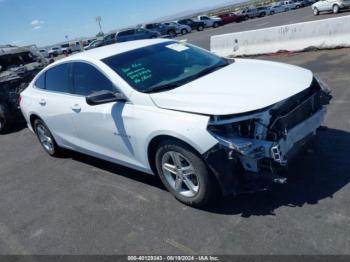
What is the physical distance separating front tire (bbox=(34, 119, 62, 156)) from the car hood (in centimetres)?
286

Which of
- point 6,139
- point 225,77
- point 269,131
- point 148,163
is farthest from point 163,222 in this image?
point 6,139

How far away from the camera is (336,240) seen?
295 cm

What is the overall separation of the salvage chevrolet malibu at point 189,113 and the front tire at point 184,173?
11 mm

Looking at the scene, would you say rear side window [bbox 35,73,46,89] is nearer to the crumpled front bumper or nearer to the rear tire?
the crumpled front bumper

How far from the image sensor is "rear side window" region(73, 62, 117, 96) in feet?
14.0

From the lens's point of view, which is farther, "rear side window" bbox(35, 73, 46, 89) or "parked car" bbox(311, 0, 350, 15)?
"parked car" bbox(311, 0, 350, 15)

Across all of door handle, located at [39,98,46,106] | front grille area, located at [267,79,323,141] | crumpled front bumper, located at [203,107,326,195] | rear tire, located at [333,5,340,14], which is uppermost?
door handle, located at [39,98,46,106]

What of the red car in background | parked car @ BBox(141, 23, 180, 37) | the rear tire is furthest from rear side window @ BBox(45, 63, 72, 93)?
the red car in background

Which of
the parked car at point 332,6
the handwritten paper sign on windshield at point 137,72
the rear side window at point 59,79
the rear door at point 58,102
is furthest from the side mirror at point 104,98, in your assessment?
the parked car at point 332,6

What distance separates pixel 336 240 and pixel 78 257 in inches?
92.2

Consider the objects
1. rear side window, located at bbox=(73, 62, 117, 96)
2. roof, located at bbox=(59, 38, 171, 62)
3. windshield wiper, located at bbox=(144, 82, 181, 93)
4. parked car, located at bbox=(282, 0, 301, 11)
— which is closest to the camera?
windshield wiper, located at bbox=(144, 82, 181, 93)

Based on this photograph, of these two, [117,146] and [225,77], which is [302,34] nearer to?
[225,77]

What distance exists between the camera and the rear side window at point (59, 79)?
5.03m

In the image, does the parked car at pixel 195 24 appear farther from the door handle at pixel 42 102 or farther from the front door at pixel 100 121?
the front door at pixel 100 121
